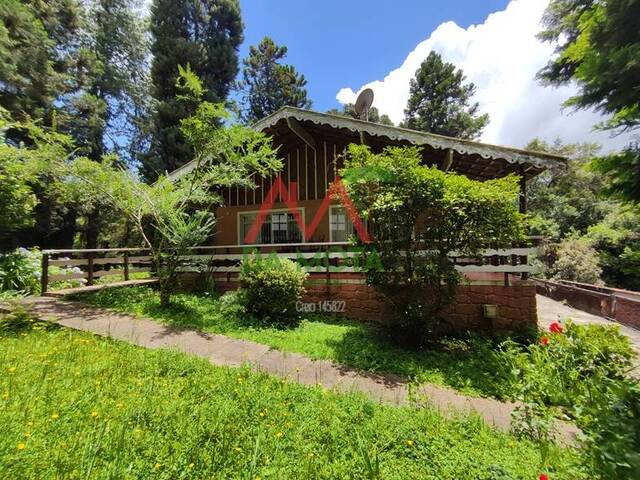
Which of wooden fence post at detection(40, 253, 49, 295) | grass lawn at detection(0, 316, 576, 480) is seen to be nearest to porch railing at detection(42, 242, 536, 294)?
wooden fence post at detection(40, 253, 49, 295)

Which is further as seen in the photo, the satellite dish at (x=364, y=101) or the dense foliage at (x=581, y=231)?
the dense foliage at (x=581, y=231)

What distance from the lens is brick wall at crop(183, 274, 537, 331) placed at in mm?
5379

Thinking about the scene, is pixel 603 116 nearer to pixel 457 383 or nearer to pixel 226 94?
pixel 457 383

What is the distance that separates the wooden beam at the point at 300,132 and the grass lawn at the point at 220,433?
6.78m

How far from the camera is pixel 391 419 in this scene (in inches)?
107

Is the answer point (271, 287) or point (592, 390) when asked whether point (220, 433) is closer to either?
point (592, 390)

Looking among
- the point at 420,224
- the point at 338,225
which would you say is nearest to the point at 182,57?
the point at 338,225

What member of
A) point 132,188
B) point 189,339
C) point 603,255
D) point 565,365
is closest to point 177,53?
point 132,188

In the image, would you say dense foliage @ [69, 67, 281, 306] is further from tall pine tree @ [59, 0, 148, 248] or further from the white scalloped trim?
tall pine tree @ [59, 0, 148, 248]

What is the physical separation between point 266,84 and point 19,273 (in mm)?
23675

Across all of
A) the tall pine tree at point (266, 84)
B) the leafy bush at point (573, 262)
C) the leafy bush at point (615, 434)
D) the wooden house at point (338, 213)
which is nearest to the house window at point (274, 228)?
the wooden house at point (338, 213)

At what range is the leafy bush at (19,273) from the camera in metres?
7.98

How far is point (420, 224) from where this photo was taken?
193 inches

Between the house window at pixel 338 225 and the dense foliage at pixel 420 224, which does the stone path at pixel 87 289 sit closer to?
the house window at pixel 338 225
